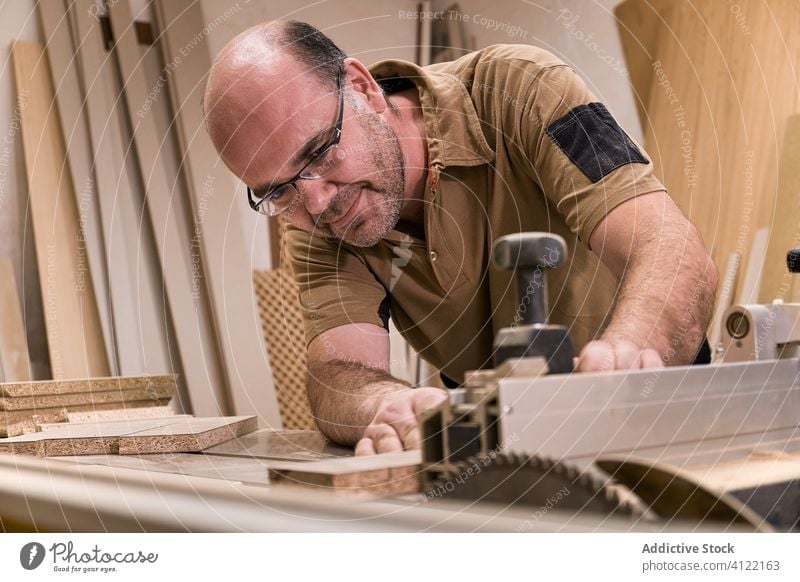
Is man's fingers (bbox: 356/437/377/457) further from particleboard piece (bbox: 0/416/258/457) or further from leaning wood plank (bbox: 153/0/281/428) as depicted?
leaning wood plank (bbox: 153/0/281/428)

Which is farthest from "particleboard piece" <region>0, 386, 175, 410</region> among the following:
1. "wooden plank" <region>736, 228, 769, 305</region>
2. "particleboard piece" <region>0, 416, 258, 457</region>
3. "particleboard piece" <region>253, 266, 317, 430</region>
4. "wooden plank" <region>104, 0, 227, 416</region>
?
"wooden plank" <region>736, 228, 769, 305</region>

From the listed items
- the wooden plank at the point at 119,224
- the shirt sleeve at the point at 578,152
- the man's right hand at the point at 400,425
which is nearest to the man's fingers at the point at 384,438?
the man's right hand at the point at 400,425

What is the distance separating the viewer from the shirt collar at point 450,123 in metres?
1.05

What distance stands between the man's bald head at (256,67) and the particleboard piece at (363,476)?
1.68ft

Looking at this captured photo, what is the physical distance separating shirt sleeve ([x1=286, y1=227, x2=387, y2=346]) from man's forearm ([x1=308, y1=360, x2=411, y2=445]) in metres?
0.08

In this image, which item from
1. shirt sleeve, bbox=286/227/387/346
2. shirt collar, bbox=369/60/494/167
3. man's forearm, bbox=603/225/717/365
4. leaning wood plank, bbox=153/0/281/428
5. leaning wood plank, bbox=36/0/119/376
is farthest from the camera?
leaning wood plank, bbox=36/0/119/376

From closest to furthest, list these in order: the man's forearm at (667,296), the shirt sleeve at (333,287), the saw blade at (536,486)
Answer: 1. the saw blade at (536,486)
2. the man's forearm at (667,296)
3. the shirt sleeve at (333,287)

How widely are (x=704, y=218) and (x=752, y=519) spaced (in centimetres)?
134

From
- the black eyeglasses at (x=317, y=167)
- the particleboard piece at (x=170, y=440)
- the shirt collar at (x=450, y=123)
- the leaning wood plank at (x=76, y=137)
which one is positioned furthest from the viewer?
the leaning wood plank at (x=76, y=137)

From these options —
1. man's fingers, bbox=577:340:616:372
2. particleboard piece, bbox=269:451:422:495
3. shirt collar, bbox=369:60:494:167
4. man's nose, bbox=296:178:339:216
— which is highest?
shirt collar, bbox=369:60:494:167

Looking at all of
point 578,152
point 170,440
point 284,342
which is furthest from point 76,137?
point 578,152

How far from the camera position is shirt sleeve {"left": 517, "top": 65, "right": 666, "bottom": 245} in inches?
34.0

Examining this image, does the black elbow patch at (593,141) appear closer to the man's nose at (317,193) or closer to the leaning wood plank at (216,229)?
the man's nose at (317,193)
